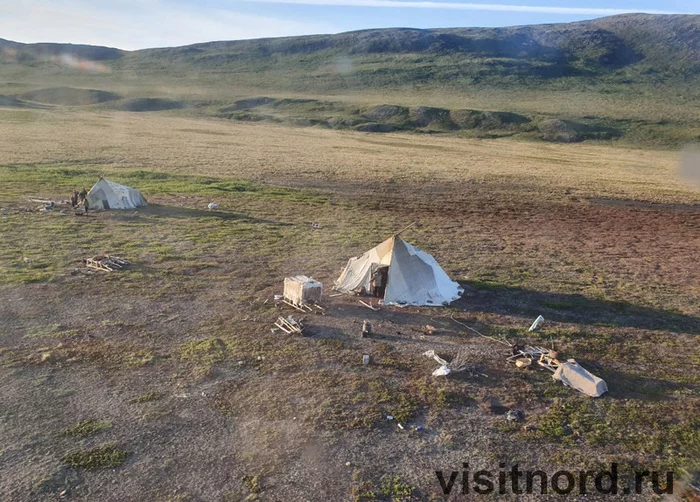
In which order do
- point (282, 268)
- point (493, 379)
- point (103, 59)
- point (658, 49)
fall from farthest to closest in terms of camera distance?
1. point (103, 59)
2. point (658, 49)
3. point (282, 268)
4. point (493, 379)

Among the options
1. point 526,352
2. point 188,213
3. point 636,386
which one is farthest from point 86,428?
point 188,213

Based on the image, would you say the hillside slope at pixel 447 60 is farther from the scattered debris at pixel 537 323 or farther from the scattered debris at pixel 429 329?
the scattered debris at pixel 429 329

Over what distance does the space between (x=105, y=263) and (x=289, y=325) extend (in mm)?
8631

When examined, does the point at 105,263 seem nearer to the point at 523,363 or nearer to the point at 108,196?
the point at 108,196

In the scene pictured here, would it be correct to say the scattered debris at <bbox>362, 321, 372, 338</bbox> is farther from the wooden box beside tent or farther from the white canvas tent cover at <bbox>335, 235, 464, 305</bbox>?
the white canvas tent cover at <bbox>335, 235, 464, 305</bbox>

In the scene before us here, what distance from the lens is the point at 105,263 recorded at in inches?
766

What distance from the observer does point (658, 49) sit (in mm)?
168875

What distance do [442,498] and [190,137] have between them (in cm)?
6775

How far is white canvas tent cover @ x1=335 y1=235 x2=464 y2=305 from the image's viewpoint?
1773cm

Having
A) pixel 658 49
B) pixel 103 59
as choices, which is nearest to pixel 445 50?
pixel 658 49

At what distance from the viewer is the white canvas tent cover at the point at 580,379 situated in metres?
12.4

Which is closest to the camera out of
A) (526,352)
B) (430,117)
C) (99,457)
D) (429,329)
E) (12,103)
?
(99,457)

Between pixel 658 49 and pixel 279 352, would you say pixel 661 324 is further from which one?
pixel 658 49

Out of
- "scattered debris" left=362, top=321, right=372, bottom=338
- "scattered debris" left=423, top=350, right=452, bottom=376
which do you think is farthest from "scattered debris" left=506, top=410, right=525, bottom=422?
"scattered debris" left=362, top=321, right=372, bottom=338
